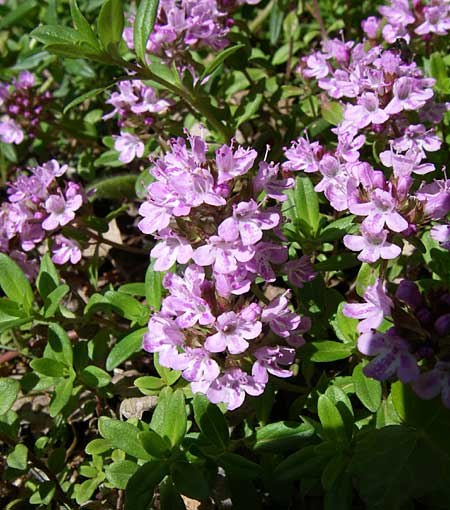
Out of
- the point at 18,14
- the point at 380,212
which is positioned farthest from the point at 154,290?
the point at 18,14

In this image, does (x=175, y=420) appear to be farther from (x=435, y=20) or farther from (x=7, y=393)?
(x=435, y=20)

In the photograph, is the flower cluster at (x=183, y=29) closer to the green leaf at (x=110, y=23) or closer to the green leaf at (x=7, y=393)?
the green leaf at (x=110, y=23)

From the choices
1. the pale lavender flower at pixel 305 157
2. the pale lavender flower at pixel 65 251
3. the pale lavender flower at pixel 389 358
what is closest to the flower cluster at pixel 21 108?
the pale lavender flower at pixel 65 251

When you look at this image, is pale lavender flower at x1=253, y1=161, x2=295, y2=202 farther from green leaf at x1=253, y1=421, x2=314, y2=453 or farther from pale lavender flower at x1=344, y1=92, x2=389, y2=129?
green leaf at x1=253, y1=421, x2=314, y2=453

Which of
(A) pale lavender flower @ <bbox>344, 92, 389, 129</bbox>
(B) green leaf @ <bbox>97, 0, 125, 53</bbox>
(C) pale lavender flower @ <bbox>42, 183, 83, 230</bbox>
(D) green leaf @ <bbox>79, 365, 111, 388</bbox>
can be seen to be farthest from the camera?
(C) pale lavender flower @ <bbox>42, 183, 83, 230</bbox>

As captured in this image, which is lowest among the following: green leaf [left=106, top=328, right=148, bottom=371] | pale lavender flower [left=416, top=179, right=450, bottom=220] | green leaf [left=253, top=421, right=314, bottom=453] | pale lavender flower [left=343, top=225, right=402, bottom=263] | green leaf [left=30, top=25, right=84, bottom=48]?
green leaf [left=253, top=421, right=314, bottom=453]

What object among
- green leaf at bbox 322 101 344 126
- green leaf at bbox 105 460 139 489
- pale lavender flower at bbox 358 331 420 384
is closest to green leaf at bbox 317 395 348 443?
pale lavender flower at bbox 358 331 420 384

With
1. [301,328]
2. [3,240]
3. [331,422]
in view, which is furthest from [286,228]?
[3,240]

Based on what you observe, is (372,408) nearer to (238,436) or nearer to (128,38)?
(238,436)
